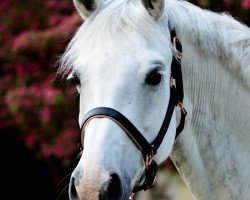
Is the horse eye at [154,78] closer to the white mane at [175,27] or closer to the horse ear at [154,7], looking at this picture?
the white mane at [175,27]

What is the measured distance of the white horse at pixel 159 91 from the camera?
247 centimetres

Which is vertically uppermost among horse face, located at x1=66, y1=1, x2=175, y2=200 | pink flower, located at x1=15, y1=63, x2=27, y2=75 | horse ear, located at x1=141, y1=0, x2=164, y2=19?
horse ear, located at x1=141, y1=0, x2=164, y2=19

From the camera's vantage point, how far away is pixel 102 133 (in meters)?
2.46

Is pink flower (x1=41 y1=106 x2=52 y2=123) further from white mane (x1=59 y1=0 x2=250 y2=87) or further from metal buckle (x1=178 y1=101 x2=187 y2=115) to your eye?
metal buckle (x1=178 y1=101 x2=187 y2=115)

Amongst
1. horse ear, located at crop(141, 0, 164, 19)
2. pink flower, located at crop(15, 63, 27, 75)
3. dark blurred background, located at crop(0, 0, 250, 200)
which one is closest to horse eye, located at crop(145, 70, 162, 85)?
horse ear, located at crop(141, 0, 164, 19)

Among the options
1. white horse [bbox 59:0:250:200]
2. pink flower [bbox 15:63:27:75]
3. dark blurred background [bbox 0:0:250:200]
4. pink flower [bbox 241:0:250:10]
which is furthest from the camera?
pink flower [bbox 15:63:27:75]

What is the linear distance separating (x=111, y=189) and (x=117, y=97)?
1.30 ft

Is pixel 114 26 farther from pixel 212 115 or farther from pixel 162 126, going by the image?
pixel 212 115

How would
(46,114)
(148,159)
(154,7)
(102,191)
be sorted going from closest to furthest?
(102,191)
(148,159)
(154,7)
(46,114)

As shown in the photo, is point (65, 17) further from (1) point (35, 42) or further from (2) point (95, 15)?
(2) point (95, 15)

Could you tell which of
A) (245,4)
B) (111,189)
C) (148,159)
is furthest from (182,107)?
(245,4)

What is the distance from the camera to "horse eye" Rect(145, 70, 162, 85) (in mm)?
2635

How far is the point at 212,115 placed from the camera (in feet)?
9.80

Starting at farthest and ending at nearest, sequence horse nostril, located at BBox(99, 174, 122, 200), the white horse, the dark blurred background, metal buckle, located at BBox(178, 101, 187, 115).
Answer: the dark blurred background < metal buckle, located at BBox(178, 101, 187, 115) < the white horse < horse nostril, located at BBox(99, 174, 122, 200)
